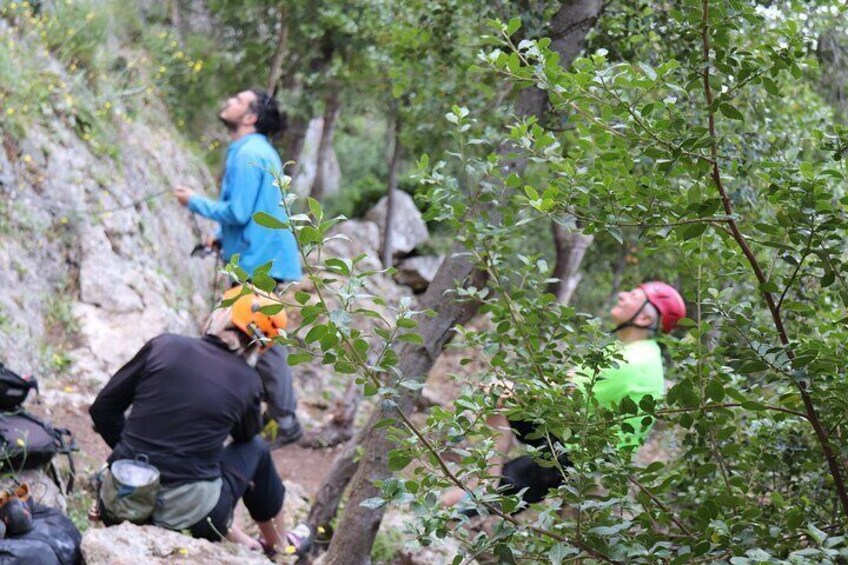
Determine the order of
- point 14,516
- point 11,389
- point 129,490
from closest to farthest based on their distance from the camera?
point 14,516 < point 129,490 < point 11,389

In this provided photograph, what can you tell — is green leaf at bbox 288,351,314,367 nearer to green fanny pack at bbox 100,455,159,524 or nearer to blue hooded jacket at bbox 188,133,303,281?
green fanny pack at bbox 100,455,159,524

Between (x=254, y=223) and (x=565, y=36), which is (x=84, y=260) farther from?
(x=565, y=36)

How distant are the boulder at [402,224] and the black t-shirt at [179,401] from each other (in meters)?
12.4

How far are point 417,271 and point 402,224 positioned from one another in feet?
3.40

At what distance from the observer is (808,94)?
549cm

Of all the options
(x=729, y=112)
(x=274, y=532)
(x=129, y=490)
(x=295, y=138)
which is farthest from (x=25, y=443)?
(x=295, y=138)

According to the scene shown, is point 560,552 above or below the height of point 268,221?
below

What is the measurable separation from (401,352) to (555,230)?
3781mm

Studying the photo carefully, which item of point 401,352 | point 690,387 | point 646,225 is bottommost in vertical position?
point 401,352

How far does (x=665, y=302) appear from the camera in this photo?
189 inches

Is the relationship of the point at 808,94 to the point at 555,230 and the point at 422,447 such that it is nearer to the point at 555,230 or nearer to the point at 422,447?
the point at 555,230

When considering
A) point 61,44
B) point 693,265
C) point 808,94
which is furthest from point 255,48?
point 693,265

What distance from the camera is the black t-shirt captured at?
4.37m

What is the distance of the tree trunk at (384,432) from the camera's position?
174 inches
